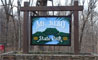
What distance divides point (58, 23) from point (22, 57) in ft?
9.24

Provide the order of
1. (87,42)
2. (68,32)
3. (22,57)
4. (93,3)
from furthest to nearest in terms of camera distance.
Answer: (87,42) < (93,3) < (68,32) < (22,57)

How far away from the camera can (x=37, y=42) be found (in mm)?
11914

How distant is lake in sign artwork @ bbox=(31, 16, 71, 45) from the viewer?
39.0 ft

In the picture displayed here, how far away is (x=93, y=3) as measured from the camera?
26156 mm

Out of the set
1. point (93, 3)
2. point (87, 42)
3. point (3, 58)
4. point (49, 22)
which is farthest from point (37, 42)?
point (87, 42)

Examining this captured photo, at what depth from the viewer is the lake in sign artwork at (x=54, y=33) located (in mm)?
11891

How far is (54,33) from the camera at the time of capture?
11922 mm

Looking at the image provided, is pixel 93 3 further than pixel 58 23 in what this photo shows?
Yes

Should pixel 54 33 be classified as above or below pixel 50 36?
above

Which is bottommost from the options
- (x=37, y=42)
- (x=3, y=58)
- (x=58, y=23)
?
(x=3, y=58)

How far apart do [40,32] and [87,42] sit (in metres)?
20.1

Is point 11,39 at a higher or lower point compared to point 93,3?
lower

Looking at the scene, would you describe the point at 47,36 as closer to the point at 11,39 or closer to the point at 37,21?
the point at 37,21

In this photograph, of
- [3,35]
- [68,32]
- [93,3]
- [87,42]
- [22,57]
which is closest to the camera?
Result: [22,57]
